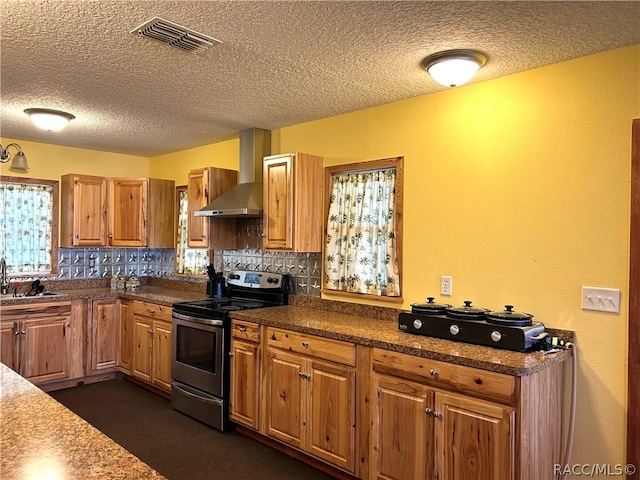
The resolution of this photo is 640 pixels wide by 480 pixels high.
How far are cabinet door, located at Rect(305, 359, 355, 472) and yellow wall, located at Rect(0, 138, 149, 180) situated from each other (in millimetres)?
3756

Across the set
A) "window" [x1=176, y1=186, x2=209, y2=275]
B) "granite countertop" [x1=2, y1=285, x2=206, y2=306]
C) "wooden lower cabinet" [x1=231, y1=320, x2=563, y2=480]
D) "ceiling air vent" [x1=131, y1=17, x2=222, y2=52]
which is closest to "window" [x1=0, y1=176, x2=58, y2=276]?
"granite countertop" [x1=2, y1=285, x2=206, y2=306]

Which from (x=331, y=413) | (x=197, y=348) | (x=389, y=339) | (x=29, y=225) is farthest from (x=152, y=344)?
(x=389, y=339)

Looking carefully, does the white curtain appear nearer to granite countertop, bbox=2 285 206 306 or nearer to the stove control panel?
the stove control panel

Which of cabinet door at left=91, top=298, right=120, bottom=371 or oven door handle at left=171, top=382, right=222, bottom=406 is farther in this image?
cabinet door at left=91, top=298, right=120, bottom=371

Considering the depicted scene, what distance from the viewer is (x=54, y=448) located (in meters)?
1.27

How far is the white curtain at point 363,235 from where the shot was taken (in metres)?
3.39

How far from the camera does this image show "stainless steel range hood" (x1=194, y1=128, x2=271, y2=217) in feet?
13.2

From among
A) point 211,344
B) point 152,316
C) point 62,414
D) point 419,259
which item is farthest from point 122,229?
point 62,414

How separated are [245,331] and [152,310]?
4.66ft

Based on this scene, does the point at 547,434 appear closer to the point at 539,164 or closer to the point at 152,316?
the point at 539,164

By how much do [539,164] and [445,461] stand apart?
→ 165 cm

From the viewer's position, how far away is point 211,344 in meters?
3.66

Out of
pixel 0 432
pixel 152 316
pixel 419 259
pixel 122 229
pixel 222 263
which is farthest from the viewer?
pixel 122 229

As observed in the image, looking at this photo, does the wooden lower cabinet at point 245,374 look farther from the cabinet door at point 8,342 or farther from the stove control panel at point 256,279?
the cabinet door at point 8,342
